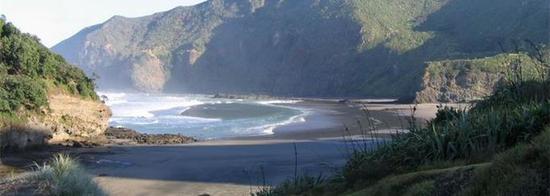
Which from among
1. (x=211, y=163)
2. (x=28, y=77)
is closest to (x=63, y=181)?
(x=211, y=163)

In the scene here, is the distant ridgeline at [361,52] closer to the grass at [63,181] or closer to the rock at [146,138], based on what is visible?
the rock at [146,138]

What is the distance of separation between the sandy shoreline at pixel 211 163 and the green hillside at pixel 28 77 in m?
3.71

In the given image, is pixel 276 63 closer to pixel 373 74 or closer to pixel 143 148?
pixel 373 74

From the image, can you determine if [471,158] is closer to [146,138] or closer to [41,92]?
[41,92]

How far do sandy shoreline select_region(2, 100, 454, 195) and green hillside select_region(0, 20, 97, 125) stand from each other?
Result: 371 centimetres

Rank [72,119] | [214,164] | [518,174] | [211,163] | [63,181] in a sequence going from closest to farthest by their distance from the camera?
[518,174]
[63,181]
[214,164]
[211,163]
[72,119]

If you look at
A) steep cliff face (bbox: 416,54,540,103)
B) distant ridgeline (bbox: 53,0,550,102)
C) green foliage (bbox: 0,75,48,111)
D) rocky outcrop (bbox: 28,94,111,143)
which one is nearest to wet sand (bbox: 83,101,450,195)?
rocky outcrop (bbox: 28,94,111,143)

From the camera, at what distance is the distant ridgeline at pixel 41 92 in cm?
2969

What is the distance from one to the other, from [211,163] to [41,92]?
11.2m

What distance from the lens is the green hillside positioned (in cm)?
2952

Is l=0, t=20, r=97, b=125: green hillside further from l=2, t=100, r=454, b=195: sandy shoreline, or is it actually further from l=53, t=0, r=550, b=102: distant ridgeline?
l=53, t=0, r=550, b=102: distant ridgeline

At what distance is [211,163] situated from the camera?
26.6 m

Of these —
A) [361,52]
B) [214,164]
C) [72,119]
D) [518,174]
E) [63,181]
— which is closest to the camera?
[518,174]

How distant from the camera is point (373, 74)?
400ft
